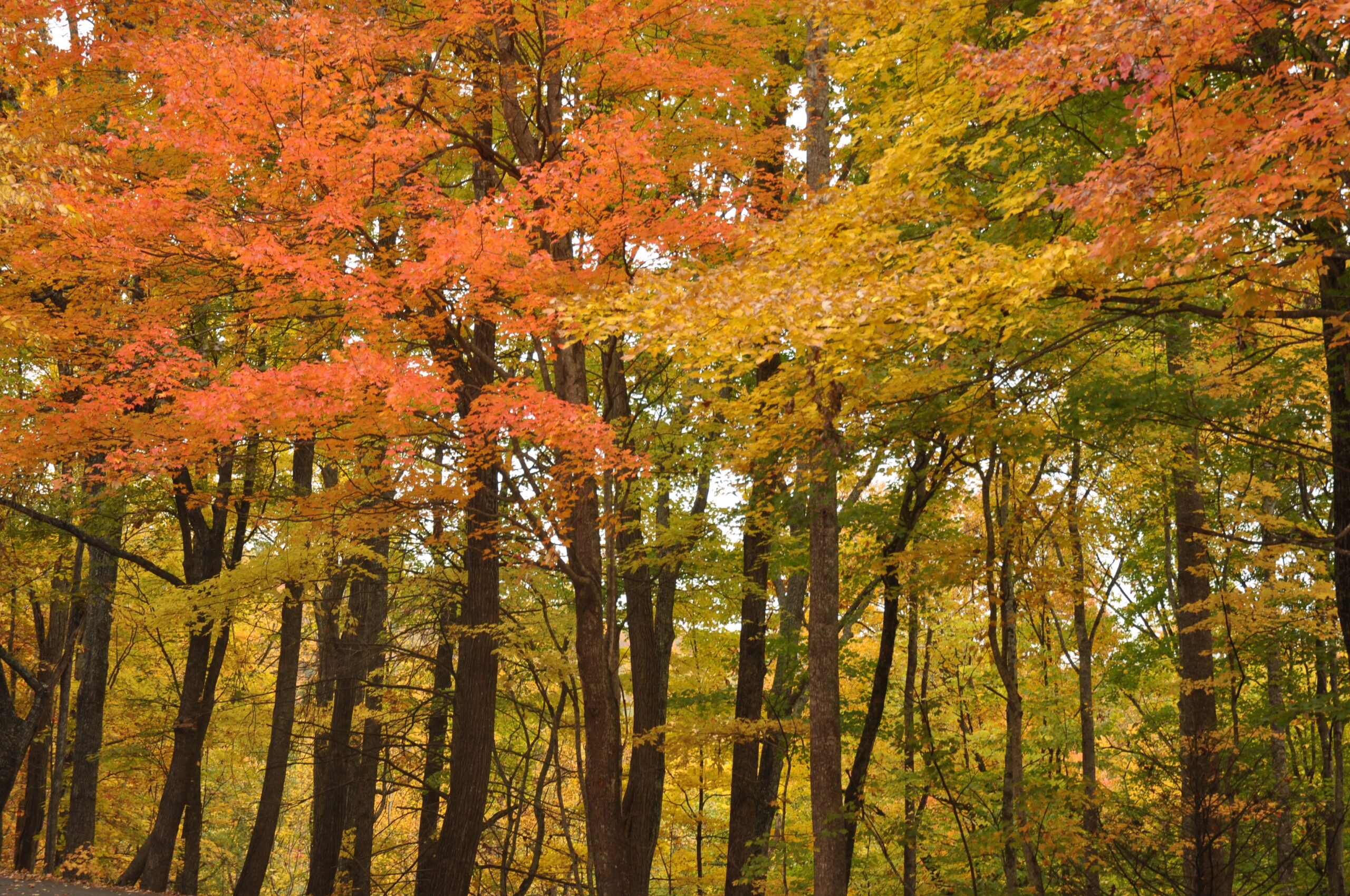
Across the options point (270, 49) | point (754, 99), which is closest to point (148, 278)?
point (270, 49)

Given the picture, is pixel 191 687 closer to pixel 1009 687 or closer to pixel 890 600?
pixel 890 600

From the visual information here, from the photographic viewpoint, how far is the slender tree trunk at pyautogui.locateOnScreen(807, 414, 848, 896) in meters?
7.93

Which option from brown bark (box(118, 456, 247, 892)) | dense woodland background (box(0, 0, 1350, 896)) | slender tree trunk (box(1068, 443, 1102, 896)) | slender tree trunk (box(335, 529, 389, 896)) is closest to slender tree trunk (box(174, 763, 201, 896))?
dense woodland background (box(0, 0, 1350, 896))

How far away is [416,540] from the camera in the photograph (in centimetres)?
1370

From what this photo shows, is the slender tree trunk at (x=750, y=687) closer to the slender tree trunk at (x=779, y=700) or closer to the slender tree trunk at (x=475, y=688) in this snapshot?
the slender tree trunk at (x=779, y=700)

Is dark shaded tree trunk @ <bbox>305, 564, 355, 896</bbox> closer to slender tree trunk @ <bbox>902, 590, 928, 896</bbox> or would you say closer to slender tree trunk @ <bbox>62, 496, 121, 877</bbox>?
slender tree trunk @ <bbox>62, 496, 121, 877</bbox>

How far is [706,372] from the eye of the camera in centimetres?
938

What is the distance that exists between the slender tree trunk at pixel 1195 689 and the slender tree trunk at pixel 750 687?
14.4 feet

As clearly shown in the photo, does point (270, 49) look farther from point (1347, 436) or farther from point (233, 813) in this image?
point (233, 813)

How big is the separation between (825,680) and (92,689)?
1113 cm

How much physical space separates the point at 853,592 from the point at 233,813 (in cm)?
2033

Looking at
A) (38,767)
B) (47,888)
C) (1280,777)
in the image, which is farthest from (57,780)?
(1280,777)

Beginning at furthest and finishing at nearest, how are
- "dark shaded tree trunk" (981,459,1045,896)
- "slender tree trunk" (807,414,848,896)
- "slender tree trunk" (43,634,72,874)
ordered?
"slender tree trunk" (43,634,72,874) < "dark shaded tree trunk" (981,459,1045,896) < "slender tree trunk" (807,414,848,896)

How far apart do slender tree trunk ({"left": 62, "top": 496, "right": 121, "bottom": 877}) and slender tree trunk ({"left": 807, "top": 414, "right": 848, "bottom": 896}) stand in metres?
9.11
